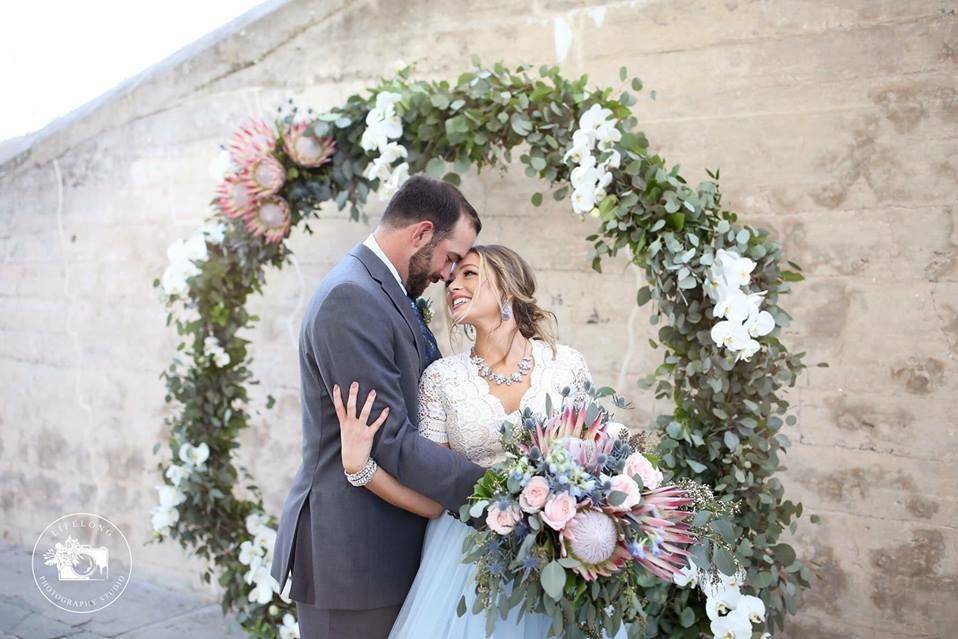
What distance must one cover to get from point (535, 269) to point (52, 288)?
3.21 m

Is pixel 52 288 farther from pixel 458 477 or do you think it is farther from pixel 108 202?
pixel 458 477

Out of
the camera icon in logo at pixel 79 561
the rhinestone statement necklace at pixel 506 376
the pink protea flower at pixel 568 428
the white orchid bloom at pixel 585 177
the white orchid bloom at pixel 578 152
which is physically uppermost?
the white orchid bloom at pixel 578 152

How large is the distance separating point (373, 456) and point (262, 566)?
1.57 m

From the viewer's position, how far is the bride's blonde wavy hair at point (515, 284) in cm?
257

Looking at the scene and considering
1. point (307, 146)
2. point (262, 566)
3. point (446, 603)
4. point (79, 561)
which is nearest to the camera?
point (446, 603)

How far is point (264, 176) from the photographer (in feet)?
11.9

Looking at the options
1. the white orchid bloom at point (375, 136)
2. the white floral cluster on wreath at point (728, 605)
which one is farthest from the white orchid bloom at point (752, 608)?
the white orchid bloom at point (375, 136)

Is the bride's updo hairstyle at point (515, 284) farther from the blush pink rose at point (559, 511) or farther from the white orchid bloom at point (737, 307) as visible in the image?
the blush pink rose at point (559, 511)

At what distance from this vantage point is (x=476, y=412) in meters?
2.48

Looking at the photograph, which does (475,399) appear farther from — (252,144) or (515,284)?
(252,144)

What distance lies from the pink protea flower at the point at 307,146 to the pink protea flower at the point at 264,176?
0.29 feet

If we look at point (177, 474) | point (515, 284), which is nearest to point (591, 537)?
point (515, 284)

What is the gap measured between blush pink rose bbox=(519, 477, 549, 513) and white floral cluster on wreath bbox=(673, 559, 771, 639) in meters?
0.81

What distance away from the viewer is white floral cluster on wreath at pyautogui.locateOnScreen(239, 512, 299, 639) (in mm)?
3686
